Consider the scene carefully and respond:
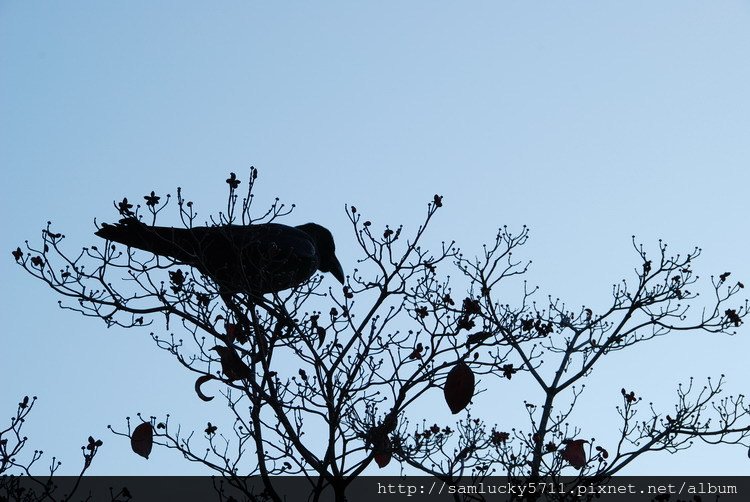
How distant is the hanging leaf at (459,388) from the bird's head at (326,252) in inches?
71.9

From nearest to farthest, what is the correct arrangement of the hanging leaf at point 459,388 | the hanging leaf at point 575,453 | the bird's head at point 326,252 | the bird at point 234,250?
1. the hanging leaf at point 459,388
2. the bird at point 234,250
3. the hanging leaf at point 575,453
4. the bird's head at point 326,252

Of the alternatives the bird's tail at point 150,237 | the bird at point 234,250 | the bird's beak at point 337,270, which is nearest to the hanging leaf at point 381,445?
the bird at point 234,250

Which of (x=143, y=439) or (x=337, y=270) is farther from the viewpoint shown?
(x=337, y=270)

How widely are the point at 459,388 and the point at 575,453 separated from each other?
5.64ft

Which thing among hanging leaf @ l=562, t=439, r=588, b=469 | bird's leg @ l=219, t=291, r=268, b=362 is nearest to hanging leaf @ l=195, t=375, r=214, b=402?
bird's leg @ l=219, t=291, r=268, b=362

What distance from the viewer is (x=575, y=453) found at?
7.38 metres

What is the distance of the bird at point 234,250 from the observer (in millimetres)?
6863

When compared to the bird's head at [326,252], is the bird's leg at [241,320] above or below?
below

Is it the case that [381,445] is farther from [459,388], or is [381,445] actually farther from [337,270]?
[337,270]

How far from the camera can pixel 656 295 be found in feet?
30.2

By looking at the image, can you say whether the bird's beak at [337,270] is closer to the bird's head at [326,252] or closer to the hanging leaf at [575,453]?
the bird's head at [326,252]

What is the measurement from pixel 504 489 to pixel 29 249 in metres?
4.71

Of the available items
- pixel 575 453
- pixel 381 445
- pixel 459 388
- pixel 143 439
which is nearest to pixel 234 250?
pixel 143 439

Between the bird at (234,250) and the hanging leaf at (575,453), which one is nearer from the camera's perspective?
the bird at (234,250)
